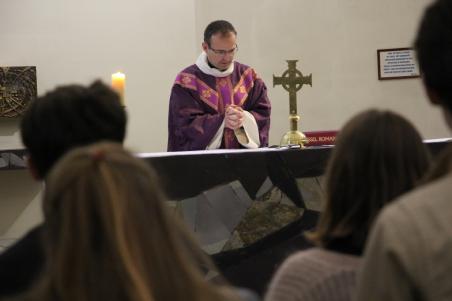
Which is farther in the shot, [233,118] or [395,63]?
[395,63]

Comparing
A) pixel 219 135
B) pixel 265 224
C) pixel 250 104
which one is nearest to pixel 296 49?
pixel 250 104

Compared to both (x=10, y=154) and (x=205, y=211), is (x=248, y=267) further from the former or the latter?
(x=10, y=154)

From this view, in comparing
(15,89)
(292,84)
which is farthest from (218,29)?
(15,89)

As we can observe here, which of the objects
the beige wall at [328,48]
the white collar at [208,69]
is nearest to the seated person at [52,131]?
the white collar at [208,69]

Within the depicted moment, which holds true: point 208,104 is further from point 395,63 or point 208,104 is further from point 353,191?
point 353,191

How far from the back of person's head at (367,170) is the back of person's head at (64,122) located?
2.02ft

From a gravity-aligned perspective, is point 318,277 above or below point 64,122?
→ below

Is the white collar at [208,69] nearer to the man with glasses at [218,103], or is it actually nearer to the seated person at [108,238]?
the man with glasses at [218,103]

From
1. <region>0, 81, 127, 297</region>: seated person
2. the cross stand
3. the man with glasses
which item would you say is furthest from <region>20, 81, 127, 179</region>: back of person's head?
the man with glasses

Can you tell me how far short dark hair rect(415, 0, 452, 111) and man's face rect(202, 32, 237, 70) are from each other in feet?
13.5

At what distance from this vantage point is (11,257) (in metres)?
1.75

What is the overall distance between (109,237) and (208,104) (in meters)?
4.35

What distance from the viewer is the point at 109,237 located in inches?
52.6

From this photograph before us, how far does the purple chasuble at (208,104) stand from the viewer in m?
5.34
